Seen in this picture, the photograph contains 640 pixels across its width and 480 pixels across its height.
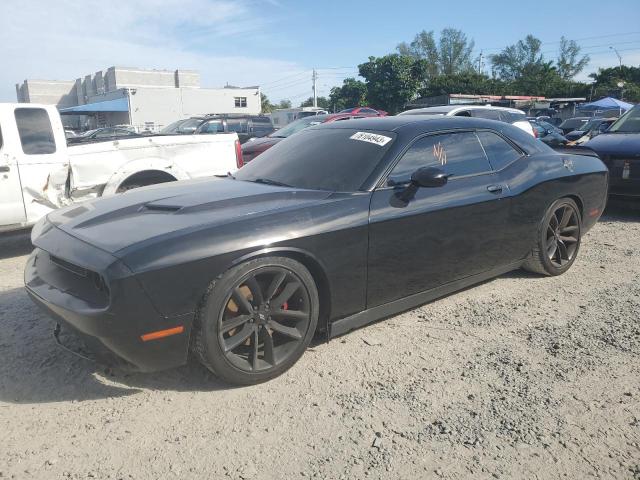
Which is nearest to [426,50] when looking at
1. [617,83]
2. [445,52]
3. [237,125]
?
[445,52]

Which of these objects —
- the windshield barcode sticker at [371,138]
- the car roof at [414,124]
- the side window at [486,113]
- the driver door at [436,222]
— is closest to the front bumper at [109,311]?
the driver door at [436,222]

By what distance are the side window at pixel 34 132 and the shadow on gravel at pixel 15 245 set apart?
1114mm

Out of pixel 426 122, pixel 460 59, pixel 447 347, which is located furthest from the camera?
pixel 460 59

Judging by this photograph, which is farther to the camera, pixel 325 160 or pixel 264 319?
pixel 325 160

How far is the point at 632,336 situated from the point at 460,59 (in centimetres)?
8270

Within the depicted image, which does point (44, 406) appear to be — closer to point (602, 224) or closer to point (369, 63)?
point (602, 224)

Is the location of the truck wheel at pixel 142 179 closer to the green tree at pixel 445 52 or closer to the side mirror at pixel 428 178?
the side mirror at pixel 428 178

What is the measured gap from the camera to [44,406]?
269 centimetres

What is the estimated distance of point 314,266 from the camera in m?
2.98

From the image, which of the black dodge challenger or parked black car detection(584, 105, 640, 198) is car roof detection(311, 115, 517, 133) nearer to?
the black dodge challenger

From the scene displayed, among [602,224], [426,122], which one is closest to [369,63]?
[602,224]

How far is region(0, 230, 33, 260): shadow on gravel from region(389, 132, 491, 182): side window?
15.3ft

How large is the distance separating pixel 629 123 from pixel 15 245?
9.07m

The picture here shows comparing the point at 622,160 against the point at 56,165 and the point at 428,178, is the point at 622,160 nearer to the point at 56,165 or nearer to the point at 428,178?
the point at 428,178
